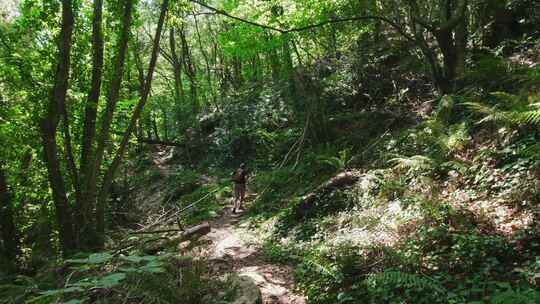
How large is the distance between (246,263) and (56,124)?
477 cm

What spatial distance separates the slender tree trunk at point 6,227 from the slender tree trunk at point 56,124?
10.9ft

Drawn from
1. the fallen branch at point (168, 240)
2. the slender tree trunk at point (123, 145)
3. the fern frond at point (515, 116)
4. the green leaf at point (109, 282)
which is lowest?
the fallen branch at point (168, 240)

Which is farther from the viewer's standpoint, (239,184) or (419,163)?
(239,184)

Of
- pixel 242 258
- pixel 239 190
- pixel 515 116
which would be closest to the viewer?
pixel 515 116

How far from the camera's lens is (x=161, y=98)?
22.5 metres

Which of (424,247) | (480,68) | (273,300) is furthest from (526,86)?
(273,300)

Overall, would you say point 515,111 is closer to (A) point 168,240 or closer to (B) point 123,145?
(A) point 168,240

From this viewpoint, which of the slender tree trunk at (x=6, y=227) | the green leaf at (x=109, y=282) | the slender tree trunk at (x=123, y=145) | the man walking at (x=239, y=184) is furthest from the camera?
the man walking at (x=239, y=184)

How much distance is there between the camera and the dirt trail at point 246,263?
215 inches

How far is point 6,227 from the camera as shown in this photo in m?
10.2

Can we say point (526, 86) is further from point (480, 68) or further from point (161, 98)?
point (161, 98)

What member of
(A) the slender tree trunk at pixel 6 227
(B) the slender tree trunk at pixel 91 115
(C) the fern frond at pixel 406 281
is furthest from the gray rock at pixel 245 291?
(A) the slender tree trunk at pixel 6 227

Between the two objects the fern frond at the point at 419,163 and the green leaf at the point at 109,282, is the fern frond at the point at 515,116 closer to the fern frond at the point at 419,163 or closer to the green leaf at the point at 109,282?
the fern frond at the point at 419,163

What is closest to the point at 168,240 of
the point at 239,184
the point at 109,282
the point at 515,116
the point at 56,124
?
the point at 56,124
